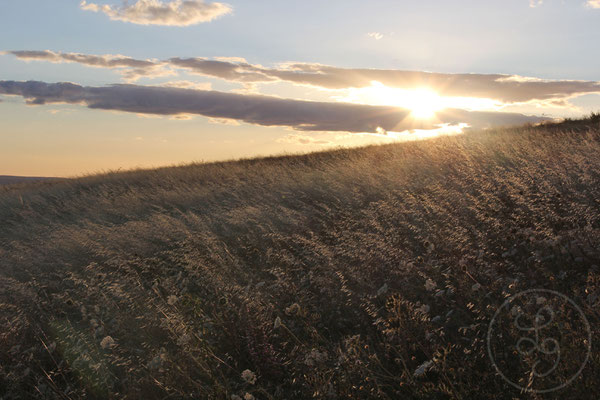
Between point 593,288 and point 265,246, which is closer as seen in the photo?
point 593,288

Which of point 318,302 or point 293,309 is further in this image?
point 318,302

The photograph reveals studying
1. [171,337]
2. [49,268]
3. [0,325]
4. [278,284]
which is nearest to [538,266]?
[278,284]

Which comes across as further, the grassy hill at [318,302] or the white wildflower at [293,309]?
the white wildflower at [293,309]

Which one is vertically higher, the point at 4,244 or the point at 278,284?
the point at 278,284

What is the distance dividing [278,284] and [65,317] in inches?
118

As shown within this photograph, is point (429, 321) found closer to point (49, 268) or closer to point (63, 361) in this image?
point (63, 361)

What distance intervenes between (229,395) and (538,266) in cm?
329

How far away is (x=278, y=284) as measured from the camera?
4984 millimetres

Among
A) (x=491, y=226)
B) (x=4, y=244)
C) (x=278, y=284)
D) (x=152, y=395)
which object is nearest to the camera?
(x=152, y=395)

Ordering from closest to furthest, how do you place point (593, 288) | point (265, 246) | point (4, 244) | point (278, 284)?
point (593, 288) → point (278, 284) → point (265, 246) → point (4, 244)

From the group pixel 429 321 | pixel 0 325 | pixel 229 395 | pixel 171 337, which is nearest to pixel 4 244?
pixel 0 325

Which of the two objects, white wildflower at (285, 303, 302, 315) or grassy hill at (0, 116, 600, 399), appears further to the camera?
white wildflower at (285, 303, 302, 315)

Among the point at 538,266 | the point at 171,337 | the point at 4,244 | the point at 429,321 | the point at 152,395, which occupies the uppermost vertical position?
the point at 538,266

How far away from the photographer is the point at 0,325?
5.10 meters
